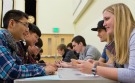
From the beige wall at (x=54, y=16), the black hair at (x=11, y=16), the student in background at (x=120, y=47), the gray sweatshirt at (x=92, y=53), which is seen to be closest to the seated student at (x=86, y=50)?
the gray sweatshirt at (x=92, y=53)

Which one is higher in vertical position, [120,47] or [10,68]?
[120,47]

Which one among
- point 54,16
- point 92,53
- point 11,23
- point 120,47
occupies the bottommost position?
point 92,53

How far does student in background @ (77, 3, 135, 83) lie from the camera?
1.21m

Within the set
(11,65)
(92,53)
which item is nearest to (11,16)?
(11,65)

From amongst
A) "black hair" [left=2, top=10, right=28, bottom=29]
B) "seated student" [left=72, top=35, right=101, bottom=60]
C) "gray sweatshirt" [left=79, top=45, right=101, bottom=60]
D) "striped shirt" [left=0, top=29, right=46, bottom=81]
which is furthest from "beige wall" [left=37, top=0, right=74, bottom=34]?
"striped shirt" [left=0, top=29, right=46, bottom=81]

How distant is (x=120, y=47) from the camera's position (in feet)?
4.47

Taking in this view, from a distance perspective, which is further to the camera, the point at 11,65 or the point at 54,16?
the point at 54,16

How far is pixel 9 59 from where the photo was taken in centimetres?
143

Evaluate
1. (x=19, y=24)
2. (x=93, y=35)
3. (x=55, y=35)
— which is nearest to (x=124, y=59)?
(x=19, y=24)

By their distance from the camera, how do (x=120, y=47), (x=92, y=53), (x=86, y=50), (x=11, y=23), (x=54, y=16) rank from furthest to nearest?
(x=54, y=16) → (x=86, y=50) → (x=92, y=53) → (x=11, y=23) → (x=120, y=47)

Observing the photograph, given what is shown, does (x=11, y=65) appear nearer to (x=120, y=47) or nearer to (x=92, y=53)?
(x=120, y=47)

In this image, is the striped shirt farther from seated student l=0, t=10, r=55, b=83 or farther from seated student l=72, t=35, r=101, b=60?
seated student l=72, t=35, r=101, b=60

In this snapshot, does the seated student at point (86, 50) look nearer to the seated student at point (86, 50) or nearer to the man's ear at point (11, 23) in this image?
the seated student at point (86, 50)

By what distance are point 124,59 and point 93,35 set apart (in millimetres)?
3294
